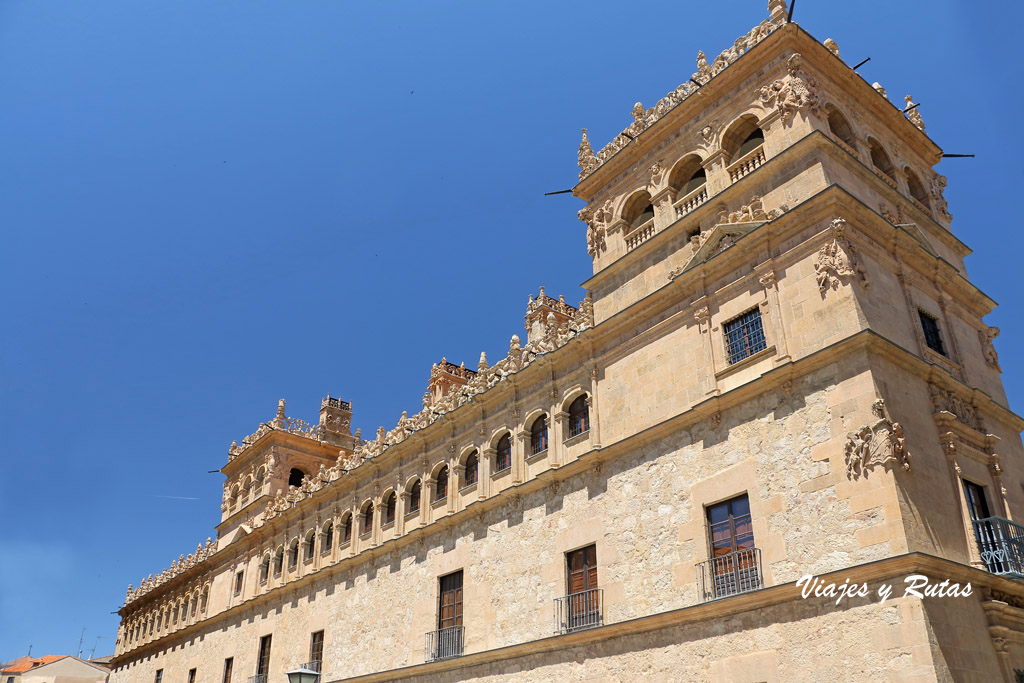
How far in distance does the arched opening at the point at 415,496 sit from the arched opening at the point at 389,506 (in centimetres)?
96

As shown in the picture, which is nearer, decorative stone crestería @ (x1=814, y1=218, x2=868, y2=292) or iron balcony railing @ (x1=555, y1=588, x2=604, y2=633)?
decorative stone crestería @ (x1=814, y1=218, x2=868, y2=292)

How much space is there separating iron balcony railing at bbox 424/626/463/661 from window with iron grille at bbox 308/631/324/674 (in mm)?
6716

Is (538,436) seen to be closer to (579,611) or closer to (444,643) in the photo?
(579,611)

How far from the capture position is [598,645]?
17.3 meters

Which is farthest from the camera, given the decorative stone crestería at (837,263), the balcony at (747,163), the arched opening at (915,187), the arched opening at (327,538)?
the arched opening at (327,538)

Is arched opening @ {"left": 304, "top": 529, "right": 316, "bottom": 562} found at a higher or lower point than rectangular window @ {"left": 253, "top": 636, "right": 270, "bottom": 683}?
higher

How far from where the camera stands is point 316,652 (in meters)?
28.3

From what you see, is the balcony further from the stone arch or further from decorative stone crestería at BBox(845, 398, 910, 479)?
decorative stone crestería at BBox(845, 398, 910, 479)

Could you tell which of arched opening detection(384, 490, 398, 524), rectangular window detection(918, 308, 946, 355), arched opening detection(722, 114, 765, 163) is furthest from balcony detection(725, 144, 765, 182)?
arched opening detection(384, 490, 398, 524)

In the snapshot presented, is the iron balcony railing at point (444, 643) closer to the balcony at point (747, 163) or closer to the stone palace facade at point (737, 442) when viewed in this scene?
the stone palace facade at point (737, 442)

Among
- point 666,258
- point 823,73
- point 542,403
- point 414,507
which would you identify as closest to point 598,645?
point 542,403

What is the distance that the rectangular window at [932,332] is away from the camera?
1694cm

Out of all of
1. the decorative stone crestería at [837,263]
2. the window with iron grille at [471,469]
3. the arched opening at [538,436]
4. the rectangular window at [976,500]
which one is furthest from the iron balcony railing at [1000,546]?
the window with iron grille at [471,469]

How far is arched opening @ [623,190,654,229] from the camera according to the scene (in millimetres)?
21219
